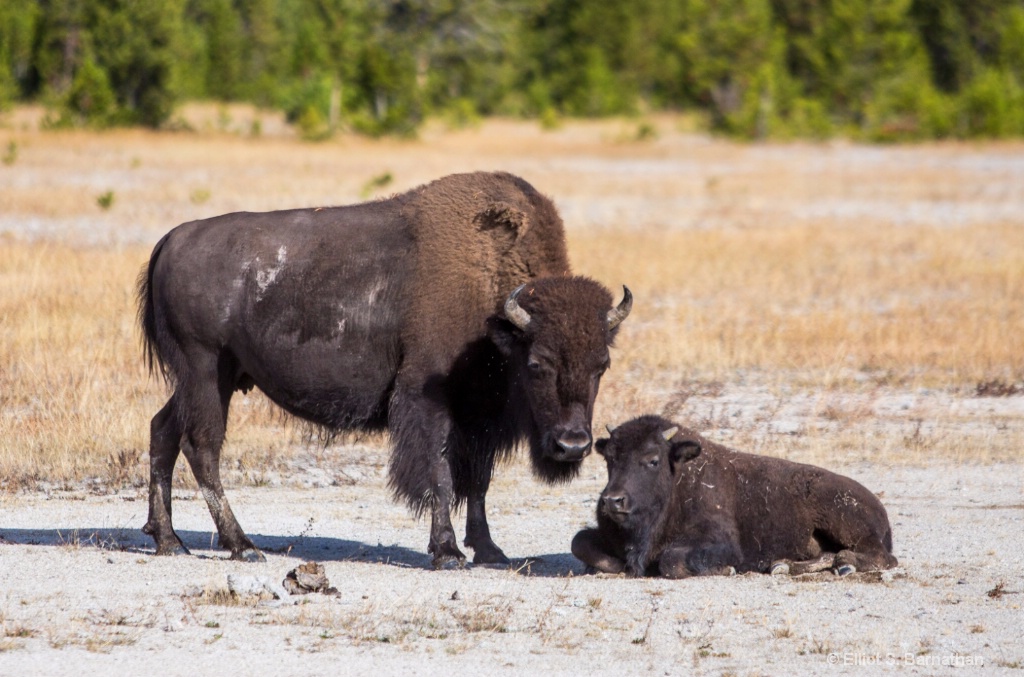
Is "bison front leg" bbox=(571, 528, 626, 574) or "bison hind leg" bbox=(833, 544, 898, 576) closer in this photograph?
"bison hind leg" bbox=(833, 544, 898, 576)

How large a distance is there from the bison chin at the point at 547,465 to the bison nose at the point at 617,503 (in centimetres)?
27

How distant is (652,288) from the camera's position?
64.8 ft

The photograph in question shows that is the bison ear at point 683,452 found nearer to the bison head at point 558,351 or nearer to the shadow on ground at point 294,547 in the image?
the bison head at point 558,351

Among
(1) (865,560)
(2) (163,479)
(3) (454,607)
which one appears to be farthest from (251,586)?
(1) (865,560)

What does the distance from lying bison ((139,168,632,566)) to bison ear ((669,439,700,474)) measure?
24.4 inches

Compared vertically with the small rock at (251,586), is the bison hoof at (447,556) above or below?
below

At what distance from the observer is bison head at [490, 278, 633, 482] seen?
770 cm

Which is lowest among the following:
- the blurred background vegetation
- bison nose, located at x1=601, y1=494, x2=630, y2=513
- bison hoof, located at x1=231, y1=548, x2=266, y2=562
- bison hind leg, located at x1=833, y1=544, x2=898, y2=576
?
bison hoof, located at x1=231, y1=548, x2=266, y2=562

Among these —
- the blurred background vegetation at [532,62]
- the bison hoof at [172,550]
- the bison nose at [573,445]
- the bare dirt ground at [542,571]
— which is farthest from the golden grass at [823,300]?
the blurred background vegetation at [532,62]

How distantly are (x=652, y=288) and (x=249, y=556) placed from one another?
40.3 ft

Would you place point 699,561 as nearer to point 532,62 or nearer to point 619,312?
point 619,312

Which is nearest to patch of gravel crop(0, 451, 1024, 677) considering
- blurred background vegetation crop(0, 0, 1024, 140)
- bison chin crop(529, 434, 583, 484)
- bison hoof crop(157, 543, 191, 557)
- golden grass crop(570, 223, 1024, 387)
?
bison hoof crop(157, 543, 191, 557)

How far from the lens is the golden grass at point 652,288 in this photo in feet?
38.6

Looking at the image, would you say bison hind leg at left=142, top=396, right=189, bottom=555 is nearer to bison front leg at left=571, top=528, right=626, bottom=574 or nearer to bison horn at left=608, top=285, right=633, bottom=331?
bison front leg at left=571, top=528, right=626, bottom=574
